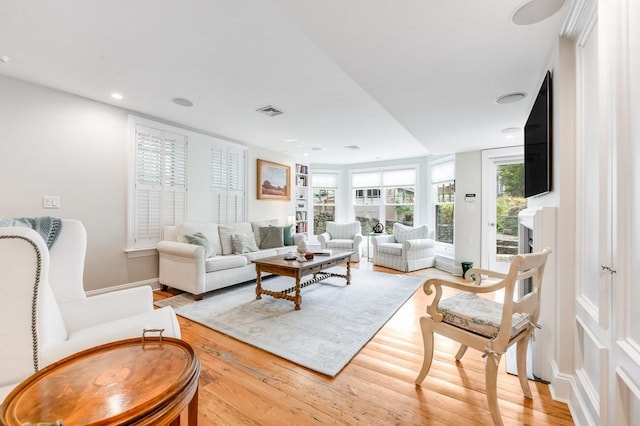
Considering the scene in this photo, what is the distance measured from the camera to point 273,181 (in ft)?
19.4

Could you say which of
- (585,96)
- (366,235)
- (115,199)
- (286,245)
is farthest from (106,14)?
(366,235)

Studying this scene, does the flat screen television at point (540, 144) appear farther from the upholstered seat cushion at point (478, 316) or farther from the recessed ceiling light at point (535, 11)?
the upholstered seat cushion at point (478, 316)

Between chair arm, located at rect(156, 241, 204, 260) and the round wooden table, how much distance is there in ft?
8.12

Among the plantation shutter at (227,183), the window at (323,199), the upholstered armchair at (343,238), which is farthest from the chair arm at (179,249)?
the window at (323,199)

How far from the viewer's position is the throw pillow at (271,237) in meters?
4.77

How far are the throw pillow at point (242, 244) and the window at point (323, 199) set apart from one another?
3165mm

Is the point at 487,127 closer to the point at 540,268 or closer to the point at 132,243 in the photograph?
the point at 540,268

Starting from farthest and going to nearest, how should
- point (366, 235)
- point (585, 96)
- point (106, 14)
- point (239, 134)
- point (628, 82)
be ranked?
1. point (366, 235)
2. point (239, 134)
3. point (106, 14)
4. point (585, 96)
5. point (628, 82)

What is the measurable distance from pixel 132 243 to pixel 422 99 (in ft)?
13.1

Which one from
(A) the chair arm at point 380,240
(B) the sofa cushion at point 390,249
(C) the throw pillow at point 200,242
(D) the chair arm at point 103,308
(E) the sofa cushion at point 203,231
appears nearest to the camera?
(D) the chair arm at point 103,308

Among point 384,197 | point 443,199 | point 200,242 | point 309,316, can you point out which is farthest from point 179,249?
point 443,199

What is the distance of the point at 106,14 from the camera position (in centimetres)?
186

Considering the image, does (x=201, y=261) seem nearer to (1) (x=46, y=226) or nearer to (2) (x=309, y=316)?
(2) (x=309, y=316)

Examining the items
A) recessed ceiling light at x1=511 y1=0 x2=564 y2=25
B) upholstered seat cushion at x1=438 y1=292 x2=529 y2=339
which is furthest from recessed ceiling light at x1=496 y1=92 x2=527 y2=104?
upholstered seat cushion at x1=438 y1=292 x2=529 y2=339
